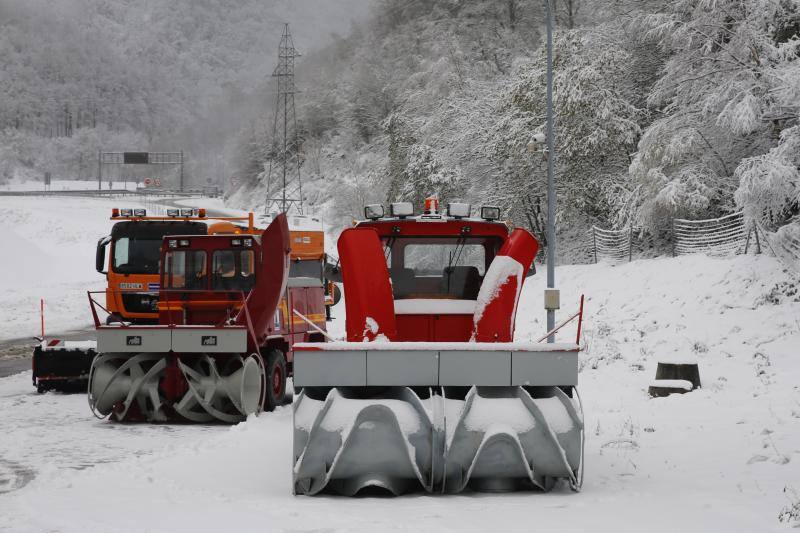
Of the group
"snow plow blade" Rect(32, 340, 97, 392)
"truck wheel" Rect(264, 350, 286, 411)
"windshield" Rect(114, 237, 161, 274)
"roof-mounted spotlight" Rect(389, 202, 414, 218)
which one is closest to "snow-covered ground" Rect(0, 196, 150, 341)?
"windshield" Rect(114, 237, 161, 274)

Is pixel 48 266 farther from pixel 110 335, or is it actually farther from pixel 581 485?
pixel 581 485

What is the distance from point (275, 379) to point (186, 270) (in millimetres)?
2236

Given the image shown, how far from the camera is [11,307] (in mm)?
37375

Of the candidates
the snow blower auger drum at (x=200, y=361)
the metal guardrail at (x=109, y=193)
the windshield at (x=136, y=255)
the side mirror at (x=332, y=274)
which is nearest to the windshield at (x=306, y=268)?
the side mirror at (x=332, y=274)

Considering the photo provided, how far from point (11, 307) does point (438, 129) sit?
20968mm

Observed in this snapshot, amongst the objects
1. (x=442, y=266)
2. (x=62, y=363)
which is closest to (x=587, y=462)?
(x=442, y=266)

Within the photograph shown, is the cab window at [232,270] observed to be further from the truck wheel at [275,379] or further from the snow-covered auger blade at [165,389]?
the snow-covered auger blade at [165,389]

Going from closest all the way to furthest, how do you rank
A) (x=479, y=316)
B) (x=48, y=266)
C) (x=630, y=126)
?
(x=479, y=316) → (x=630, y=126) → (x=48, y=266)

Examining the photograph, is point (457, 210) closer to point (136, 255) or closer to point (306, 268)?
point (136, 255)

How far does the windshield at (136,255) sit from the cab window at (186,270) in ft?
16.2

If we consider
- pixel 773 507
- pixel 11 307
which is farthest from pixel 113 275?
pixel 11 307

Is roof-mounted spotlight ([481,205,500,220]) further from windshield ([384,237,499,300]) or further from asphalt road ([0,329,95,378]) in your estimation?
asphalt road ([0,329,95,378])

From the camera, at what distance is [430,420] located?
8.09 meters

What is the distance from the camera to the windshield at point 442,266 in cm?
975
